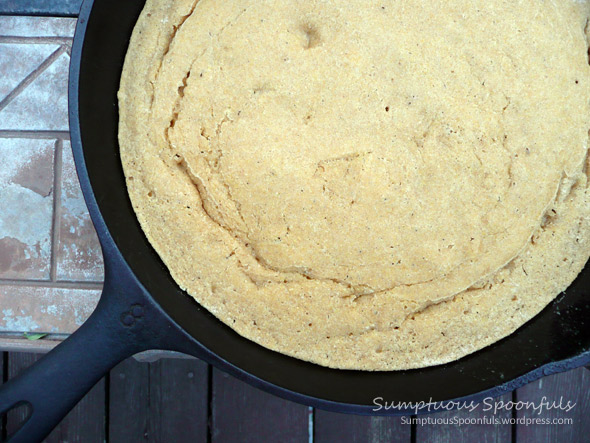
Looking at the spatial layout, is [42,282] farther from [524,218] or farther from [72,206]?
[524,218]

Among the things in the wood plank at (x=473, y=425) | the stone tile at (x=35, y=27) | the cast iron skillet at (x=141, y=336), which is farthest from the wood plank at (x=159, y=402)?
the stone tile at (x=35, y=27)

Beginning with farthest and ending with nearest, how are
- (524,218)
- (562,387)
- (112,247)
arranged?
(562,387), (524,218), (112,247)

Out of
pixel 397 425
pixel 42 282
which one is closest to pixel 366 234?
pixel 397 425

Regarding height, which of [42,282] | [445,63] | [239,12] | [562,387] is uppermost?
[239,12]

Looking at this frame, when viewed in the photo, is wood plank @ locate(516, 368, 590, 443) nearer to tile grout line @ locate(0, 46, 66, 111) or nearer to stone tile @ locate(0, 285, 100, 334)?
stone tile @ locate(0, 285, 100, 334)

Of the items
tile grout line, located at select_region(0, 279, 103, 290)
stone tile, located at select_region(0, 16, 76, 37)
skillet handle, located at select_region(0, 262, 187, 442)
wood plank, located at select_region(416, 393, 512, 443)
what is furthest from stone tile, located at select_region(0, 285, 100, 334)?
wood plank, located at select_region(416, 393, 512, 443)

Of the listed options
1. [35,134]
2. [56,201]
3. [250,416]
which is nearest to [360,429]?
[250,416]

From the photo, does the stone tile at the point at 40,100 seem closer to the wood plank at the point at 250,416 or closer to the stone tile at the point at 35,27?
the stone tile at the point at 35,27
